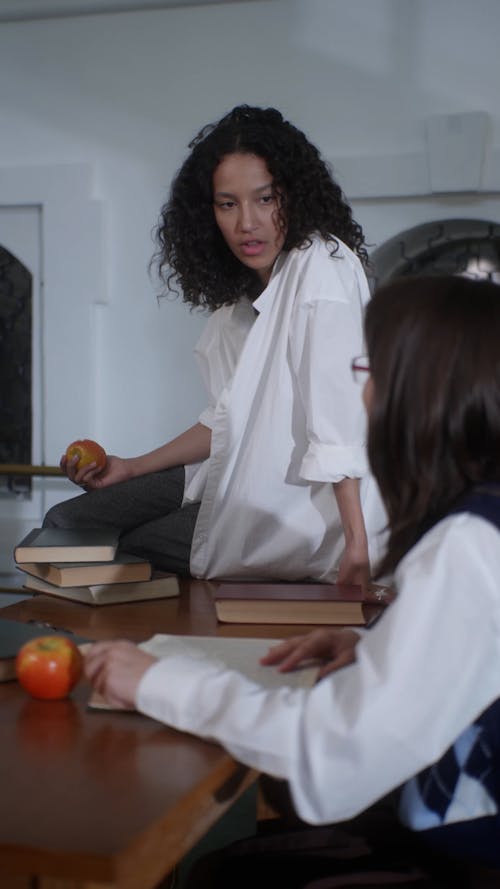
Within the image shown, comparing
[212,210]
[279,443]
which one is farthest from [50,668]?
[212,210]

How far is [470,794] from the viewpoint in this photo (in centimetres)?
103

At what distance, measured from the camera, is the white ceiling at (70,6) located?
4248 mm

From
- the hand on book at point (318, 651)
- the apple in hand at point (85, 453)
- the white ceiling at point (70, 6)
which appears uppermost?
the white ceiling at point (70, 6)

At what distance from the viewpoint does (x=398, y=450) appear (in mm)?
1032

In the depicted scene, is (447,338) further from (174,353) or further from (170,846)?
(174,353)

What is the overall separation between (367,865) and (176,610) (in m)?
0.63

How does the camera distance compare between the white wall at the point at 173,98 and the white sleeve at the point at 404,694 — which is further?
the white wall at the point at 173,98

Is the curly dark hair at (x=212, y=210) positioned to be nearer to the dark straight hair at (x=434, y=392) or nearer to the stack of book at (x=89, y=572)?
the stack of book at (x=89, y=572)

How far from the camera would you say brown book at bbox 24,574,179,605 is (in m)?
1.79

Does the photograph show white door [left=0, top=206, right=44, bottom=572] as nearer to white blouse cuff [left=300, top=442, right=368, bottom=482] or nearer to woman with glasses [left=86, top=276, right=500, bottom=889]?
white blouse cuff [left=300, top=442, right=368, bottom=482]

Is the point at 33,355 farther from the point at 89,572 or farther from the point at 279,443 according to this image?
the point at 89,572

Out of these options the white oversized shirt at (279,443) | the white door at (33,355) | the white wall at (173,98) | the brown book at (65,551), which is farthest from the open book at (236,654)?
the white door at (33,355)

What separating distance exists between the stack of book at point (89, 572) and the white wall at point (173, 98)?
8.10 ft

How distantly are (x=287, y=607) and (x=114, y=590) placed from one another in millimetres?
349
